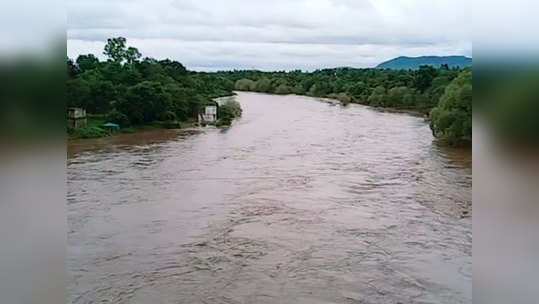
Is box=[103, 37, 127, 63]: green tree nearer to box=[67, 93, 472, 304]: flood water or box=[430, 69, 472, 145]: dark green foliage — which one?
box=[67, 93, 472, 304]: flood water

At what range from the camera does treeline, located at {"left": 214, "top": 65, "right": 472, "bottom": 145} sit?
497cm

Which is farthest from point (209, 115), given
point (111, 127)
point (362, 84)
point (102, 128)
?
point (362, 84)

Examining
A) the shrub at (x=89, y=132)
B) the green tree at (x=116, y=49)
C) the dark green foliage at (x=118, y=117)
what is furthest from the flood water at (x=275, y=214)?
the green tree at (x=116, y=49)

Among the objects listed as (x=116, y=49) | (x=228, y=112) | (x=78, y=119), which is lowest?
(x=78, y=119)

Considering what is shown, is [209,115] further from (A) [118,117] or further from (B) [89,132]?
(B) [89,132]

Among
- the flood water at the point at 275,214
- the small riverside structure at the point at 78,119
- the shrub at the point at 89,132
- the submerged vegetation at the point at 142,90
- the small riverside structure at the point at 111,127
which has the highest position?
the submerged vegetation at the point at 142,90

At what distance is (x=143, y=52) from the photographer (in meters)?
6.42

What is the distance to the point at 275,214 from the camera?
453 centimetres

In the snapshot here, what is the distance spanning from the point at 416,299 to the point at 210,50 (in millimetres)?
2976

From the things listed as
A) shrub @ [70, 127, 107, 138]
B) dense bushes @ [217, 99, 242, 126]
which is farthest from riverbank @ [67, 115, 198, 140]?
dense bushes @ [217, 99, 242, 126]

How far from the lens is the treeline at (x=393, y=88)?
196 inches

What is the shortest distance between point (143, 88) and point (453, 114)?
143 inches

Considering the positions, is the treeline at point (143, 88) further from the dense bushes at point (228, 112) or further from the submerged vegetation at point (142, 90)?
the dense bushes at point (228, 112)

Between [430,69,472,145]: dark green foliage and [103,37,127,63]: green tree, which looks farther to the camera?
[103,37,127,63]: green tree
